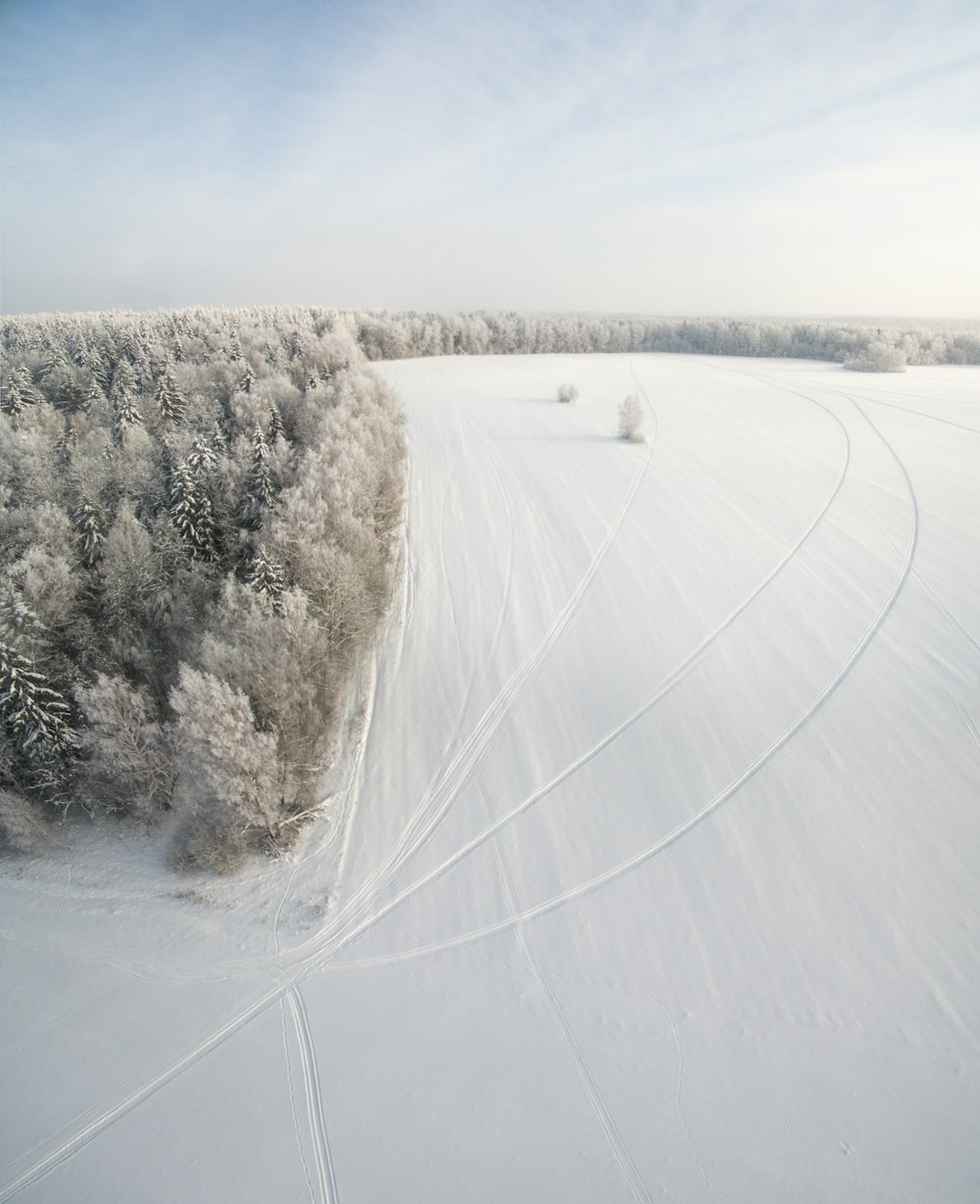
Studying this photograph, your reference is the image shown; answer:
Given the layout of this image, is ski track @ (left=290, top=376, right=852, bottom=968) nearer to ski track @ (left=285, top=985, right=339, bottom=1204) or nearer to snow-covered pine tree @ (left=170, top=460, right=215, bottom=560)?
ski track @ (left=285, top=985, right=339, bottom=1204)

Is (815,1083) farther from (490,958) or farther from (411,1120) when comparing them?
(411,1120)

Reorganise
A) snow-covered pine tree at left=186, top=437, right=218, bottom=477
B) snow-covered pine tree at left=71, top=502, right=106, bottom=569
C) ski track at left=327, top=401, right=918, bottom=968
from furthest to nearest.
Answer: snow-covered pine tree at left=186, top=437, right=218, bottom=477
snow-covered pine tree at left=71, top=502, right=106, bottom=569
ski track at left=327, top=401, right=918, bottom=968

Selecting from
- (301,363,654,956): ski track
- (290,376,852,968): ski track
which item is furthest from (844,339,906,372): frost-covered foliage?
(301,363,654,956): ski track

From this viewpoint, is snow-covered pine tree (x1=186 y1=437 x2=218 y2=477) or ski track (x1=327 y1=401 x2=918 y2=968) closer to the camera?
ski track (x1=327 y1=401 x2=918 y2=968)

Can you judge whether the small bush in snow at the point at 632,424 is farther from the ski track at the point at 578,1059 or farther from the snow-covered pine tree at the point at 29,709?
the snow-covered pine tree at the point at 29,709

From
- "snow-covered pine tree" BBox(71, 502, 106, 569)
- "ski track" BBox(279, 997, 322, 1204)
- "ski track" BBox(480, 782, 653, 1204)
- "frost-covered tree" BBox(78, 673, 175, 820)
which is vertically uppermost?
"snow-covered pine tree" BBox(71, 502, 106, 569)

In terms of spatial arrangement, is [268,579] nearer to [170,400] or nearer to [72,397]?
[170,400]

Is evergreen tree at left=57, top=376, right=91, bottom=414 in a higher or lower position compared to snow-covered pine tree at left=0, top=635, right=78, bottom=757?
higher

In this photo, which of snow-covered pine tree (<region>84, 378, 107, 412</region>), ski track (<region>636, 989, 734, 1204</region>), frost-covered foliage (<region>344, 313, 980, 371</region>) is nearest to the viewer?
ski track (<region>636, 989, 734, 1204</region>)

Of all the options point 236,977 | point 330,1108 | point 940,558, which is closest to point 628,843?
point 330,1108
